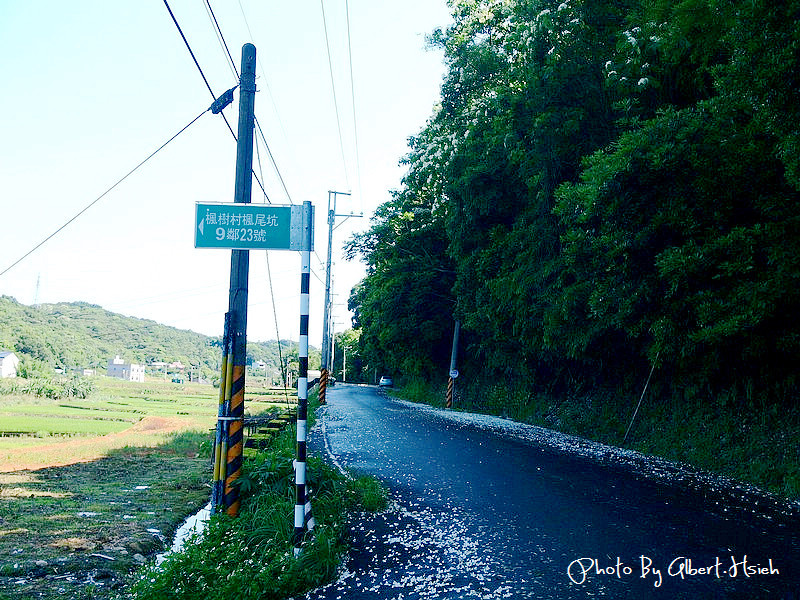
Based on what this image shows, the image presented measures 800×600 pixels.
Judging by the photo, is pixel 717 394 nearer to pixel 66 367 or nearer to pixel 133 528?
pixel 133 528

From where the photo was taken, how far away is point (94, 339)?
12775 centimetres

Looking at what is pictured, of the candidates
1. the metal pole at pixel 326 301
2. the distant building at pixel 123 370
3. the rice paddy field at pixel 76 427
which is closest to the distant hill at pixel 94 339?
the distant building at pixel 123 370

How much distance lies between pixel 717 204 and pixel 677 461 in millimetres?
5695

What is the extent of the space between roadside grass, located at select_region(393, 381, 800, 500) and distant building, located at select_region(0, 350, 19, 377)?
7238cm

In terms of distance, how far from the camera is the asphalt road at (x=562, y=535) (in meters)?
5.30

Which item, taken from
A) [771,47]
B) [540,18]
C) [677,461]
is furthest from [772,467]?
[540,18]

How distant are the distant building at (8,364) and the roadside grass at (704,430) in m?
72.4

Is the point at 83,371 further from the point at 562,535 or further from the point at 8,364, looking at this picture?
the point at 562,535

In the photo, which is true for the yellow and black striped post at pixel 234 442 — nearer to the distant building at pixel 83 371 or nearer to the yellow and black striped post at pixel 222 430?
the yellow and black striped post at pixel 222 430

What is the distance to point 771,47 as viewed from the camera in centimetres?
822

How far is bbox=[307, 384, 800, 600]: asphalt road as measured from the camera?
17.4ft

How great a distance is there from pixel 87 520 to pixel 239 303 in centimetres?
411

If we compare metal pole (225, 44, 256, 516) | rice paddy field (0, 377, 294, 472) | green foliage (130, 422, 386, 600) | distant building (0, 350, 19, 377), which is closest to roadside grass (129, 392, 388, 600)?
green foliage (130, 422, 386, 600)

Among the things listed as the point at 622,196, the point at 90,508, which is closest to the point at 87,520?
the point at 90,508
